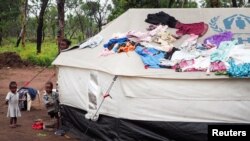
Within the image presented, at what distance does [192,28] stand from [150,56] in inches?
54.5

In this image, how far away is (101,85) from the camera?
26.5ft

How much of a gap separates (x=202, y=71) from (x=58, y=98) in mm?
3814

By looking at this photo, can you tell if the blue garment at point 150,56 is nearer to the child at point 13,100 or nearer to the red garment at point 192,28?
the red garment at point 192,28

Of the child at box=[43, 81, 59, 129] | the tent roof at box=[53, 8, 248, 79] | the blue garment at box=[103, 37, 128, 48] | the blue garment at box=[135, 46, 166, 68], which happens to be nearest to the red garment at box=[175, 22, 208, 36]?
the tent roof at box=[53, 8, 248, 79]

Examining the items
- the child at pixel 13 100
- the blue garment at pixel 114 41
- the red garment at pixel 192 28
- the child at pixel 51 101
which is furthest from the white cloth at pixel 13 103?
the red garment at pixel 192 28

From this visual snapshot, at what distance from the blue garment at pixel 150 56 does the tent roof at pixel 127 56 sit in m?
0.09

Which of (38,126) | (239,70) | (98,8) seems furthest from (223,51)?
(98,8)

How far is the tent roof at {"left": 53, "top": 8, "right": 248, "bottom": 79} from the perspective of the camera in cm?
734

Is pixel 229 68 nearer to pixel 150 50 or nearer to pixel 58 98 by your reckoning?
pixel 150 50

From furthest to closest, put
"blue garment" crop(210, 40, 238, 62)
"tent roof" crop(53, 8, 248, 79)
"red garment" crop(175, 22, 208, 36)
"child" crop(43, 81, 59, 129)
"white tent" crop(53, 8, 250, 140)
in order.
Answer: "child" crop(43, 81, 59, 129)
"red garment" crop(175, 22, 208, 36)
"blue garment" crop(210, 40, 238, 62)
"tent roof" crop(53, 8, 248, 79)
"white tent" crop(53, 8, 250, 140)

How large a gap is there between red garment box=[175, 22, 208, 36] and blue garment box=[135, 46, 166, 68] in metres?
0.87

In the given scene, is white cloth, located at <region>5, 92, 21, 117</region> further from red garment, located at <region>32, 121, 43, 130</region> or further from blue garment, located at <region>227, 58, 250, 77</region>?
blue garment, located at <region>227, 58, 250, 77</region>

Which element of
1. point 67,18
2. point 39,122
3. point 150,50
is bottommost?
point 39,122

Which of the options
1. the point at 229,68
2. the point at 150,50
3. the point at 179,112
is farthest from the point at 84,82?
the point at 229,68
